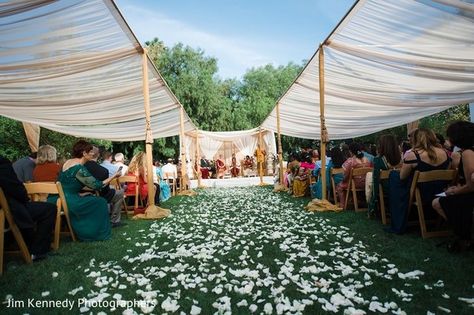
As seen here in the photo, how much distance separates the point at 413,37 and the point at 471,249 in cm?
285

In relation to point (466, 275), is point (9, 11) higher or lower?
higher

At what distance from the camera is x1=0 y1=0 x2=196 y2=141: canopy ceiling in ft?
14.5

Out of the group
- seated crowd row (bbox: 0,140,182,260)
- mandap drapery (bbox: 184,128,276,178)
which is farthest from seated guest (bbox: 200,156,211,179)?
seated crowd row (bbox: 0,140,182,260)

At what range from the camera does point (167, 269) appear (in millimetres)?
3572

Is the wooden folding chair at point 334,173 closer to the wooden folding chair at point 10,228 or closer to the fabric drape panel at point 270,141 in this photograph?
the wooden folding chair at point 10,228

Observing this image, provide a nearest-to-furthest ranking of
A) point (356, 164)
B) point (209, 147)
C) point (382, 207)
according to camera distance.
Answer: point (382, 207), point (356, 164), point (209, 147)

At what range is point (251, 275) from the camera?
326 centimetres

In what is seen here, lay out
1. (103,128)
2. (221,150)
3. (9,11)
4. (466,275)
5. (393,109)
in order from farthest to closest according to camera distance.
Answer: (221,150), (103,128), (393,109), (9,11), (466,275)

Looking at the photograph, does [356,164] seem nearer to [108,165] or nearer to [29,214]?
[108,165]

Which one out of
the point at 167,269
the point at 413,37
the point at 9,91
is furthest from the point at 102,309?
the point at 9,91

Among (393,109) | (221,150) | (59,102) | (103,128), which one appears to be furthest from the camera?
(221,150)

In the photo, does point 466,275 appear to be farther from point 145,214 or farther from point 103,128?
point 103,128

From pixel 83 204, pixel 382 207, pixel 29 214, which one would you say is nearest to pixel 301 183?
pixel 382 207

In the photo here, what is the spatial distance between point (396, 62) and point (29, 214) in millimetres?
5723
